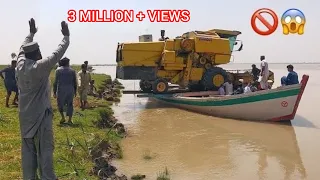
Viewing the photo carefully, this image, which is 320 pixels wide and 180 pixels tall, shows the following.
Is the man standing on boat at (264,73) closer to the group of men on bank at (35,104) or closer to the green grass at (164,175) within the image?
the green grass at (164,175)

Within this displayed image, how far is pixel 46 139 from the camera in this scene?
4.05 meters

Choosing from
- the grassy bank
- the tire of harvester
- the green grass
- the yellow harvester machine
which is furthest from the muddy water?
the yellow harvester machine

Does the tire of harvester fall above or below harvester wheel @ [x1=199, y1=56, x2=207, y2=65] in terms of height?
below

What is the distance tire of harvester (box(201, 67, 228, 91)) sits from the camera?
46.5 feet

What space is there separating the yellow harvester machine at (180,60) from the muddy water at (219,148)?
92.6 inches

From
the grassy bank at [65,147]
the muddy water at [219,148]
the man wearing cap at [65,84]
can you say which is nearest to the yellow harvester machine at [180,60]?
the muddy water at [219,148]

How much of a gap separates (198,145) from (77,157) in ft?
9.91

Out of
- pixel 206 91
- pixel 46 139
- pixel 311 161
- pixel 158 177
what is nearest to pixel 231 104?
pixel 206 91

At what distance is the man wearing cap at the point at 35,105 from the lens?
3.83m

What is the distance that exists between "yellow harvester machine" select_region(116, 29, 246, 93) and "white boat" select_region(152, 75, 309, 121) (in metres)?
2.12

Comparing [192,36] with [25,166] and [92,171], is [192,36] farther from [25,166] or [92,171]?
[25,166]

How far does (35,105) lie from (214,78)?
35.6ft

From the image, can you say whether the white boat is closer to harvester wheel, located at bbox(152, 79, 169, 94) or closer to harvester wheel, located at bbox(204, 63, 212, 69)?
harvester wheel, located at bbox(204, 63, 212, 69)

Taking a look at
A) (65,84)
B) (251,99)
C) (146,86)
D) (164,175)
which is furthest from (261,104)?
(146,86)
